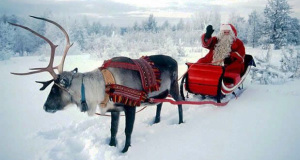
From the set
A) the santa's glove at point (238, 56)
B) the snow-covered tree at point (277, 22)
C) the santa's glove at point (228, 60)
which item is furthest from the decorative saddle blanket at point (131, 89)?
the snow-covered tree at point (277, 22)

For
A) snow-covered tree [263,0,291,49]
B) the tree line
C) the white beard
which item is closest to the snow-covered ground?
the white beard

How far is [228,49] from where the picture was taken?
5.03 metres

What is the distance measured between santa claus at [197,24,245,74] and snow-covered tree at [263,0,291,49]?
29.7ft

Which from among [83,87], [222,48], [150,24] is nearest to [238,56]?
[222,48]

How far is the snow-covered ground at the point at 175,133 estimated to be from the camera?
9.56 ft

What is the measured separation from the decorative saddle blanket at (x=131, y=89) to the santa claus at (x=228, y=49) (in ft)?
6.59

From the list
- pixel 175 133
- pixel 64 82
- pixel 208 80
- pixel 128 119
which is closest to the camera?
pixel 64 82

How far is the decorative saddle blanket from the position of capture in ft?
10.2

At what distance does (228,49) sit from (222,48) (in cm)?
13

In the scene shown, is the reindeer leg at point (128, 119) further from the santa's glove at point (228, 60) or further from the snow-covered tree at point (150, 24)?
the snow-covered tree at point (150, 24)

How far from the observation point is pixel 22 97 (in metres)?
5.98

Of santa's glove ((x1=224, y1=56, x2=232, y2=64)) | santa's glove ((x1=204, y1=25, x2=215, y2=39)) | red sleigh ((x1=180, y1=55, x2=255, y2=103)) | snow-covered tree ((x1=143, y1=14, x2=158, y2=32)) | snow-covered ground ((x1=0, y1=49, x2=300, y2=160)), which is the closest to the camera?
snow-covered ground ((x1=0, y1=49, x2=300, y2=160))

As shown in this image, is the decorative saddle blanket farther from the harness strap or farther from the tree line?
the tree line

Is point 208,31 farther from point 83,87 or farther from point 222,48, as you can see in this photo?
point 83,87
